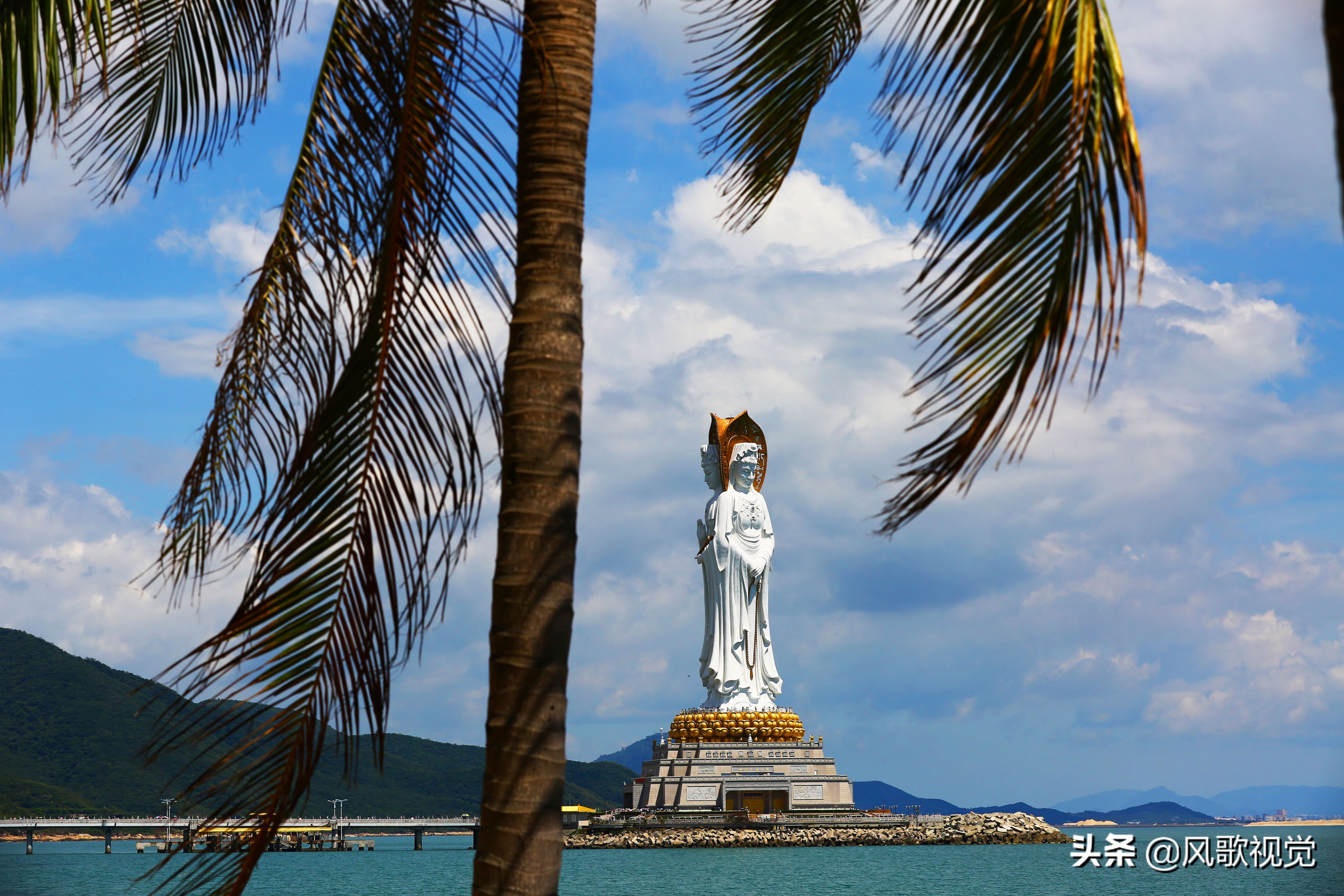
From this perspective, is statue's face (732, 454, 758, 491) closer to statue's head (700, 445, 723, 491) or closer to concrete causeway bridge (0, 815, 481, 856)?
statue's head (700, 445, 723, 491)

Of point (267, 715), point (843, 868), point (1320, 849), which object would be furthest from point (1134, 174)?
point (1320, 849)

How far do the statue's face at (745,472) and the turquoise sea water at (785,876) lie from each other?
12905mm

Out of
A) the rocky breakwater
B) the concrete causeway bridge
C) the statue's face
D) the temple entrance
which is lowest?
the concrete causeway bridge

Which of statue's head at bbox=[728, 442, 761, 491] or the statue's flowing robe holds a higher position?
statue's head at bbox=[728, 442, 761, 491]

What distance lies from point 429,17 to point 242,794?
305cm

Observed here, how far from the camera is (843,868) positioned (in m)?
43.5

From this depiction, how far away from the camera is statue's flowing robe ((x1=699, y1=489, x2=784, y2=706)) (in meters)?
46.3

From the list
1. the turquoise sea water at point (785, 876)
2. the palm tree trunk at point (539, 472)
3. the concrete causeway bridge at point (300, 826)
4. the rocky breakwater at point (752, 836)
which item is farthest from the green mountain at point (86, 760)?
the palm tree trunk at point (539, 472)

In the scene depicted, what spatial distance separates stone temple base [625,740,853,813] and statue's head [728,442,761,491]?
9.22 metres

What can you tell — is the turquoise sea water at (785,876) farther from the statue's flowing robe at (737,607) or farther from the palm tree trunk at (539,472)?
the palm tree trunk at (539,472)

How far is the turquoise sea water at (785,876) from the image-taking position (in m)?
37.4

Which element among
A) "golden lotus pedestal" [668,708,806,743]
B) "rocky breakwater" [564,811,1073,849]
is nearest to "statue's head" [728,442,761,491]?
"golden lotus pedestal" [668,708,806,743]

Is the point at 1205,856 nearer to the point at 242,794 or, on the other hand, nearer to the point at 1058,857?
the point at 1058,857

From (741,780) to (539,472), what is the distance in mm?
42777
